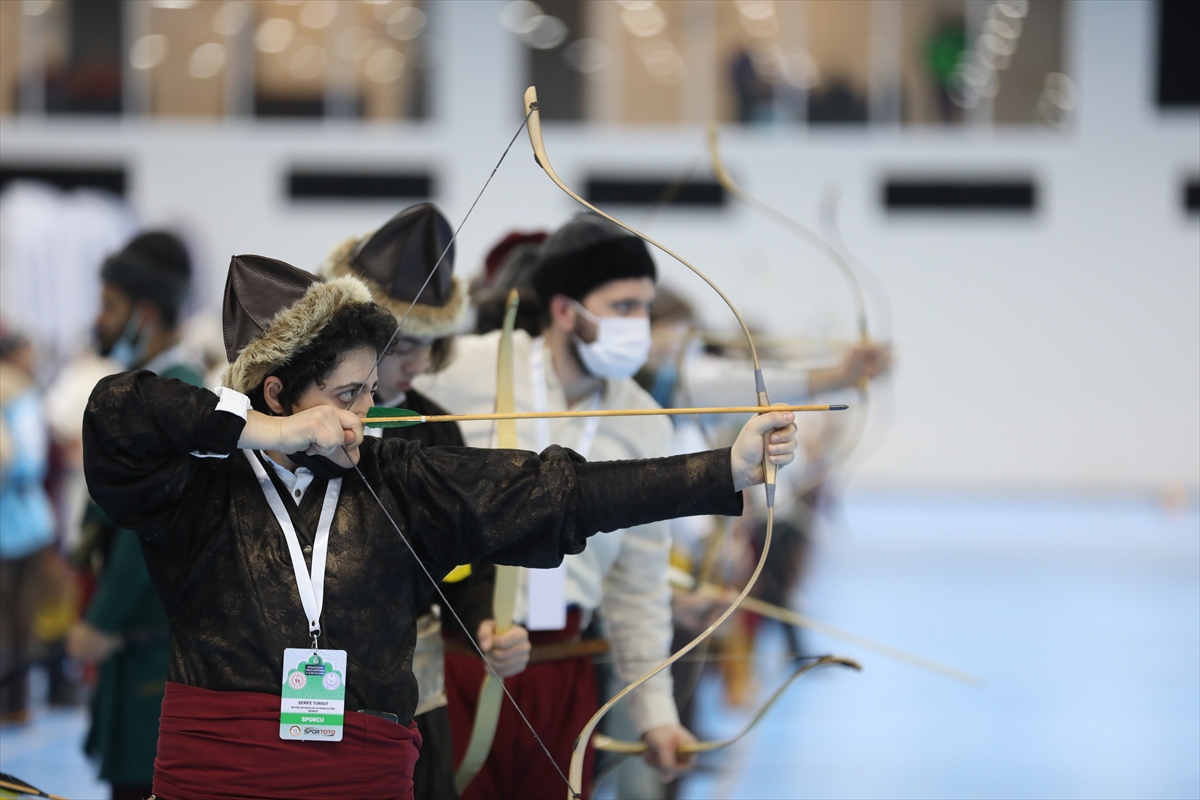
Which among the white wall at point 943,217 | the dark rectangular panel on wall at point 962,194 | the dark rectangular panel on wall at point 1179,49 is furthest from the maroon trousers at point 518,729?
the dark rectangular panel on wall at point 1179,49

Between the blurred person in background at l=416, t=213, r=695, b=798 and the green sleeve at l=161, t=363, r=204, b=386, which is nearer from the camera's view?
the blurred person in background at l=416, t=213, r=695, b=798

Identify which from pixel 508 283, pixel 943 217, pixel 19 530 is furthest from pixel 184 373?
pixel 943 217

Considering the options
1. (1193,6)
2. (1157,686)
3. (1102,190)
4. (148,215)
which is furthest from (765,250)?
(1157,686)

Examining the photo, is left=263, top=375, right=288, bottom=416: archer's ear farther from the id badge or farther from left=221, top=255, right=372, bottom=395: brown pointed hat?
the id badge

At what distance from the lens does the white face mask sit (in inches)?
87.0

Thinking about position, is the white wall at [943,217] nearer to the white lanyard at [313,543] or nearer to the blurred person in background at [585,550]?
the blurred person in background at [585,550]

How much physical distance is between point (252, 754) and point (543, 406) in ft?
3.10

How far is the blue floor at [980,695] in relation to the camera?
11.4 feet

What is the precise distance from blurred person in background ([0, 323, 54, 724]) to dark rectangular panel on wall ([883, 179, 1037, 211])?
31.8 feet

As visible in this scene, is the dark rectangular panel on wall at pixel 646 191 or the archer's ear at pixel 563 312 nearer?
the archer's ear at pixel 563 312

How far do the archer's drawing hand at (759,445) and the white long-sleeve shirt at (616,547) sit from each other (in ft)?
2.57

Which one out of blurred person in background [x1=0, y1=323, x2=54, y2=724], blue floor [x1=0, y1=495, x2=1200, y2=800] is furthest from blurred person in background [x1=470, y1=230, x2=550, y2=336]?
blurred person in background [x1=0, y1=323, x2=54, y2=724]

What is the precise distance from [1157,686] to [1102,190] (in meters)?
8.58

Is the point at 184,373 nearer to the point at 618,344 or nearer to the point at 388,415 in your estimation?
the point at 618,344
